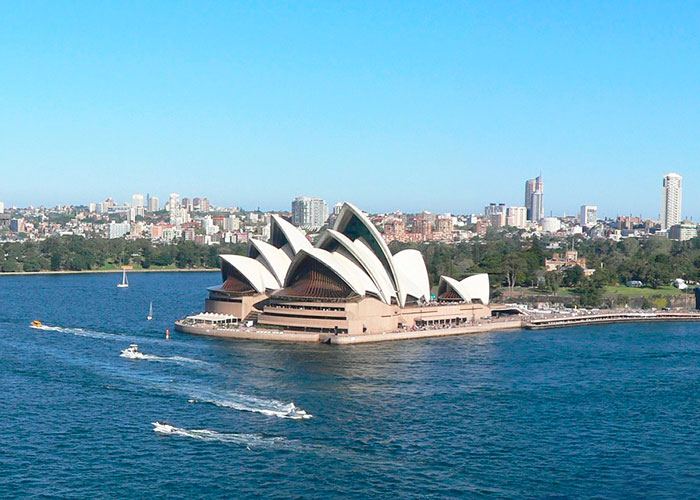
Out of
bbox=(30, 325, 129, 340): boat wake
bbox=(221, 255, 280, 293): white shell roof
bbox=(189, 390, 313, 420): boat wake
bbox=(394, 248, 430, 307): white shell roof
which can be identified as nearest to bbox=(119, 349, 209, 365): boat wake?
bbox=(30, 325, 129, 340): boat wake

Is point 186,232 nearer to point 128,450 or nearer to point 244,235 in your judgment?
point 244,235

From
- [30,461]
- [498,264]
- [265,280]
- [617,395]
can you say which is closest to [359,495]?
[30,461]

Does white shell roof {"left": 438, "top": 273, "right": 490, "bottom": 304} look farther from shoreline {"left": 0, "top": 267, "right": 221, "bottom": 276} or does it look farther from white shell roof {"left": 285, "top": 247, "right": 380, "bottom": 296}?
shoreline {"left": 0, "top": 267, "right": 221, "bottom": 276}

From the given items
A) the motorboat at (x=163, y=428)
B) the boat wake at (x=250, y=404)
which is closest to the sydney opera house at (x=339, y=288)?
the boat wake at (x=250, y=404)

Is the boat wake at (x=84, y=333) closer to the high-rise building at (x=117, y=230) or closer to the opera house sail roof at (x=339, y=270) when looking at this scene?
the opera house sail roof at (x=339, y=270)

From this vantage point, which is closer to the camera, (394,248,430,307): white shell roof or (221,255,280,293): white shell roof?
(221,255,280,293): white shell roof

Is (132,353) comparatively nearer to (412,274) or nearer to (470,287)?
(412,274)
